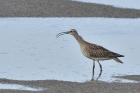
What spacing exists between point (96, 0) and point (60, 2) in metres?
2.78

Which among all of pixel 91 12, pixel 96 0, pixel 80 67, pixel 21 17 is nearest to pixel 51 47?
pixel 80 67

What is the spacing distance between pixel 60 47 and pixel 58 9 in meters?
9.90

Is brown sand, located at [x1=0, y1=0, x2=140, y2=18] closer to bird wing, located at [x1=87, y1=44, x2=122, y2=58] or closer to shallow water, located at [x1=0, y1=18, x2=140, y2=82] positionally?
shallow water, located at [x1=0, y1=18, x2=140, y2=82]

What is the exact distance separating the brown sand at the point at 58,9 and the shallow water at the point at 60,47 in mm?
955

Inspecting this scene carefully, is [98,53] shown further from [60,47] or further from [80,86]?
[60,47]

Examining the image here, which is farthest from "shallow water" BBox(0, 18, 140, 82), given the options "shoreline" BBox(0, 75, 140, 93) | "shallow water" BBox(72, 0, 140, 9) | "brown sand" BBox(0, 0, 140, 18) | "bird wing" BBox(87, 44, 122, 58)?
"shallow water" BBox(72, 0, 140, 9)

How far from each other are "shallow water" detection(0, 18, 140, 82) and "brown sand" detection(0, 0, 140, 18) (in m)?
0.96

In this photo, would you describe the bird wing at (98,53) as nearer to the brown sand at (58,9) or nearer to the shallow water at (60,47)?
the shallow water at (60,47)

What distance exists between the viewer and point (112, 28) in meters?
22.4

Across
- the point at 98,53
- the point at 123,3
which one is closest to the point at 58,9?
the point at 123,3

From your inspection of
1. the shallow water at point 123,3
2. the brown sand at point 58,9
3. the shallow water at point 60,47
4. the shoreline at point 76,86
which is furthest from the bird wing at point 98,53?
the shallow water at point 123,3

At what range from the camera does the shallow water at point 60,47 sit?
13680mm

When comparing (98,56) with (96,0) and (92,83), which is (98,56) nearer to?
(92,83)

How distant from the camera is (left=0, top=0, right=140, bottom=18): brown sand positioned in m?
26.1
